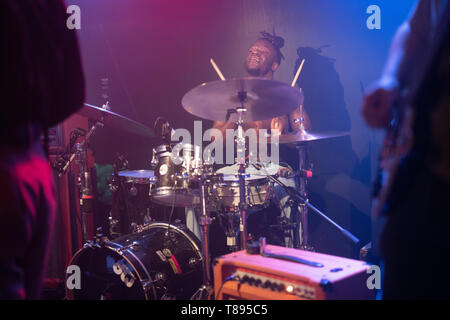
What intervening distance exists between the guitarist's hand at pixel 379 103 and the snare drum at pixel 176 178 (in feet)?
6.25

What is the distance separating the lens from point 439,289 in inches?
31.5

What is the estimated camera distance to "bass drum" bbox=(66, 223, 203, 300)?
267cm

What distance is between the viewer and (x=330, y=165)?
3926 mm

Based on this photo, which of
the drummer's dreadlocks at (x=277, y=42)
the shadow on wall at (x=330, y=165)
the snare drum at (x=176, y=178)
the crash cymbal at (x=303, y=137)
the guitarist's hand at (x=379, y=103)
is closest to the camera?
the guitarist's hand at (x=379, y=103)

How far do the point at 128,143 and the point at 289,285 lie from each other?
336 centimetres

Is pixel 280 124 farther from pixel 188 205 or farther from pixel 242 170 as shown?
pixel 188 205

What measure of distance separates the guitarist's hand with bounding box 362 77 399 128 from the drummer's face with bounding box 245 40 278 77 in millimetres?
3071

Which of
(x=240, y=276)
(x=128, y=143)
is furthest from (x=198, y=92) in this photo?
(x=128, y=143)

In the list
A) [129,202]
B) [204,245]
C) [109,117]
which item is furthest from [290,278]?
[129,202]

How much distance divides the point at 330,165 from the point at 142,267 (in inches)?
92.5

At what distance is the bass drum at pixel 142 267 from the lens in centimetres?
267

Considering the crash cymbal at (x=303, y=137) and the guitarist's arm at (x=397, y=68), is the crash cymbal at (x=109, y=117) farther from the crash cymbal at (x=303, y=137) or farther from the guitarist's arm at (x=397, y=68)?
the guitarist's arm at (x=397, y=68)

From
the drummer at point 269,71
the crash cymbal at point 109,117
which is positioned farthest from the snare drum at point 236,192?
the crash cymbal at point 109,117

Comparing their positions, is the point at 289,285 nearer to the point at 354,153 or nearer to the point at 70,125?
the point at 354,153
